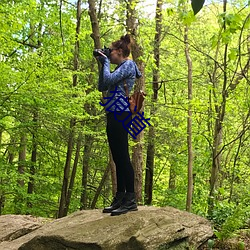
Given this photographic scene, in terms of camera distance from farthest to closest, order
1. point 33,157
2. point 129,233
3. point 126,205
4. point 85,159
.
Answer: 1. point 33,157
2. point 85,159
3. point 126,205
4. point 129,233

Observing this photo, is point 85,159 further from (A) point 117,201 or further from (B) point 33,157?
(A) point 117,201

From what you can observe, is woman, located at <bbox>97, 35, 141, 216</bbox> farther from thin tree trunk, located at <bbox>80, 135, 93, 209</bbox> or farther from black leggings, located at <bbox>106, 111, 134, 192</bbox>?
thin tree trunk, located at <bbox>80, 135, 93, 209</bbox>

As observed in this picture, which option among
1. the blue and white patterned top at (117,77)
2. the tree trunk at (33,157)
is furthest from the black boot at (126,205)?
the tree trunk at (33,157)

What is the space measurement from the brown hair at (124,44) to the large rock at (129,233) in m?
1.83

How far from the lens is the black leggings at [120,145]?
12.7 ft

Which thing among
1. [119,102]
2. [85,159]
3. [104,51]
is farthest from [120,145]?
[85,159]

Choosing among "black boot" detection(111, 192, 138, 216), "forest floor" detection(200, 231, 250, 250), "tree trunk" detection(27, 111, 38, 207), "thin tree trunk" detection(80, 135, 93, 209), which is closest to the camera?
"forest floor" detection(200, 231, 250, 250)

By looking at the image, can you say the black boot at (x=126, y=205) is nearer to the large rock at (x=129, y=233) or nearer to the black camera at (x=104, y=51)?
the large rock at (x=129, y=233)

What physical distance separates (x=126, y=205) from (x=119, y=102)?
1.23 meters

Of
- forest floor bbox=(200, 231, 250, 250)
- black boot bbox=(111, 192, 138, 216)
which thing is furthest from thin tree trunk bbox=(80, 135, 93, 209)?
forest floor bbox=(200, 231, 250, 250)

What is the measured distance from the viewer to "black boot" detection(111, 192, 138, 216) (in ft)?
13.5

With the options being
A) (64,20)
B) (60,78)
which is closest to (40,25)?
(64,20)

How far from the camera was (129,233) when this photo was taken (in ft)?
11.8

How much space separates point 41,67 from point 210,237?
6002 millimetres
